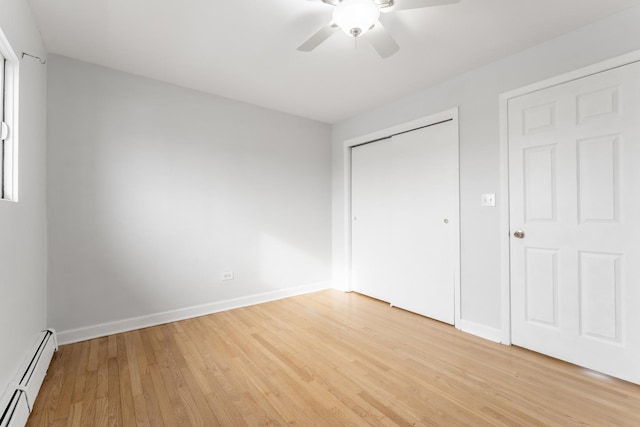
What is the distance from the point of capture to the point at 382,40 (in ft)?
6.00

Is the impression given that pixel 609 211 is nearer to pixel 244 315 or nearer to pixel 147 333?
pixel 244 315

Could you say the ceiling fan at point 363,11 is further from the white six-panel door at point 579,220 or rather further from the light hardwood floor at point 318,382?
the light hardwood floor at point 318,382

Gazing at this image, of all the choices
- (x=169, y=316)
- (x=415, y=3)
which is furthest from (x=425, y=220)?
(x=169, y=316)

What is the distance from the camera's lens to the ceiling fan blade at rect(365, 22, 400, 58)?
69.4 inches

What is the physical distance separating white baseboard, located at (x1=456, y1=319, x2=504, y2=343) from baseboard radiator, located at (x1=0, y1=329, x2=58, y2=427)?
3.09 m

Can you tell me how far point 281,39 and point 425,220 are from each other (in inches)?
85.7

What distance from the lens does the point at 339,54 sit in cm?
243

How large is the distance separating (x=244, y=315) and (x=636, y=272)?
10.5 feet

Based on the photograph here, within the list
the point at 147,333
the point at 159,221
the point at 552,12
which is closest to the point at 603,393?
the point at 552,12

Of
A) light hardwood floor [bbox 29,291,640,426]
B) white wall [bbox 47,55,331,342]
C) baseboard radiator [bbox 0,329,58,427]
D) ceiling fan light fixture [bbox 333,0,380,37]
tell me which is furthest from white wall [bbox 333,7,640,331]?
baseboard radiator [bbox 0,329,58,427]

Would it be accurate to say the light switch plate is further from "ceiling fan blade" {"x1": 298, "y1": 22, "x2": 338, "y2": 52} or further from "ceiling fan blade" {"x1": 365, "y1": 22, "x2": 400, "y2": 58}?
"ceiling fan blade" {"x1": 298, "y1": 22, "x2": 338, "y2": 52}

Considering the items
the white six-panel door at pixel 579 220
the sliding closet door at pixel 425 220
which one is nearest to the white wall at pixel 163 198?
the sliding closet door at pixel 425 220

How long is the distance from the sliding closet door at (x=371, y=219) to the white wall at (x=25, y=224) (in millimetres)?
3175

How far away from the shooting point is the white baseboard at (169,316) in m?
2.49
